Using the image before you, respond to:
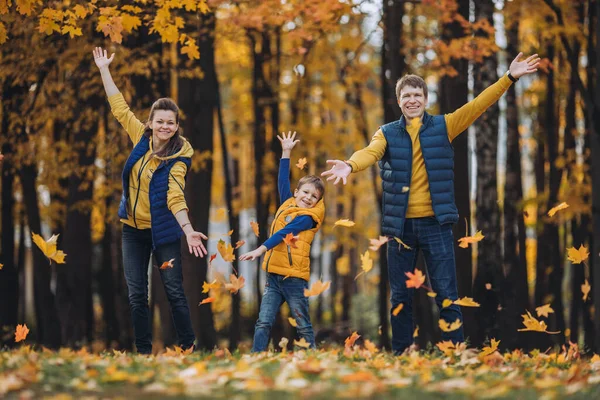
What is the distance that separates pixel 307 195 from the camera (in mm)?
7680

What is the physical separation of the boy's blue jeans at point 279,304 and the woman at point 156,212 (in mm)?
687

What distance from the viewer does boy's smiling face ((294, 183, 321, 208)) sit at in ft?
25.2

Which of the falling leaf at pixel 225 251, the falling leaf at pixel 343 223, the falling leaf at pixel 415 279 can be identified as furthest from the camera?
the falling leaf at pixel 225 251

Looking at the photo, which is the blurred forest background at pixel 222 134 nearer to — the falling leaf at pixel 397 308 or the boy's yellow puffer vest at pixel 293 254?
the boy's yellow puffer vest at pixel 293 254

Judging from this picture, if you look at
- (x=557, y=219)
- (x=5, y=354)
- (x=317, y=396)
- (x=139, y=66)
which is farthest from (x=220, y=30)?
(x=317, y=396)

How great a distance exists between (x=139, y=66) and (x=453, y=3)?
4.74 metres

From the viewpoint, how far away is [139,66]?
1327cm

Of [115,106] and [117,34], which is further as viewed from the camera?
[117,34]

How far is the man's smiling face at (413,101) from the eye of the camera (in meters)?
7.41

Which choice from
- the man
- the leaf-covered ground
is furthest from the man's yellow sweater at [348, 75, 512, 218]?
the leaf-covered ground

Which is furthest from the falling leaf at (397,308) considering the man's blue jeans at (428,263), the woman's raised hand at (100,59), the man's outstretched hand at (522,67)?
the woman's raised hand at (100,59)

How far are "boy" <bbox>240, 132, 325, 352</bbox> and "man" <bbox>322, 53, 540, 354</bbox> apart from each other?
0.65 metres

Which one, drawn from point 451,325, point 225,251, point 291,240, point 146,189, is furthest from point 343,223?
point 146,189

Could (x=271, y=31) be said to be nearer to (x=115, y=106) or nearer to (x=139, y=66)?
(x=139, y=66)
